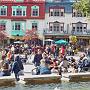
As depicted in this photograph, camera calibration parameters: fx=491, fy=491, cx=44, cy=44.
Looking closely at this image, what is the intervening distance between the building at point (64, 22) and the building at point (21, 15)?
1270 mm

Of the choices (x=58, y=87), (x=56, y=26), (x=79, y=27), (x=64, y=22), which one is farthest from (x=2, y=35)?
(x=58, y=87)

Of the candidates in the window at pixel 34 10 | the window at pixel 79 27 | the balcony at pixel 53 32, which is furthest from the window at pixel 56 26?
the window at pixel 34 10

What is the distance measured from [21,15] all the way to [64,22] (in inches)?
284

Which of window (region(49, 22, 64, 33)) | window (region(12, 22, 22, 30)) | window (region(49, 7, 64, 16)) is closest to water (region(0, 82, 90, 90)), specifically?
window (region(12, 22, 22, 30))

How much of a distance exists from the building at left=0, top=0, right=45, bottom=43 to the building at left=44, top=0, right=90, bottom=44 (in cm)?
127

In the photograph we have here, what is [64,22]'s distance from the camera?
267ft

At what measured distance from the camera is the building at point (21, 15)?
3187 inches

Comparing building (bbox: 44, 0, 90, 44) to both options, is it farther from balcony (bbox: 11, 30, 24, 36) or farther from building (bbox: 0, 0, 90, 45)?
balcony (bbox: 11, 30, 24, 36)

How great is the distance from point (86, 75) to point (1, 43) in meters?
50.6

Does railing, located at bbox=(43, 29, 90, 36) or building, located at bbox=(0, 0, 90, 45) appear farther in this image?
building, located at bbox=(0, 0, 90, 45)

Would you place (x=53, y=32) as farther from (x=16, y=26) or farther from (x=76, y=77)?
(x=76, y=77)

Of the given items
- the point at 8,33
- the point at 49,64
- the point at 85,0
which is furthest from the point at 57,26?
the point at 49,64

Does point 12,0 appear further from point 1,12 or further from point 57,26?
point 57,26

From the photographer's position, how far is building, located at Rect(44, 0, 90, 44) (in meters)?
81.0
